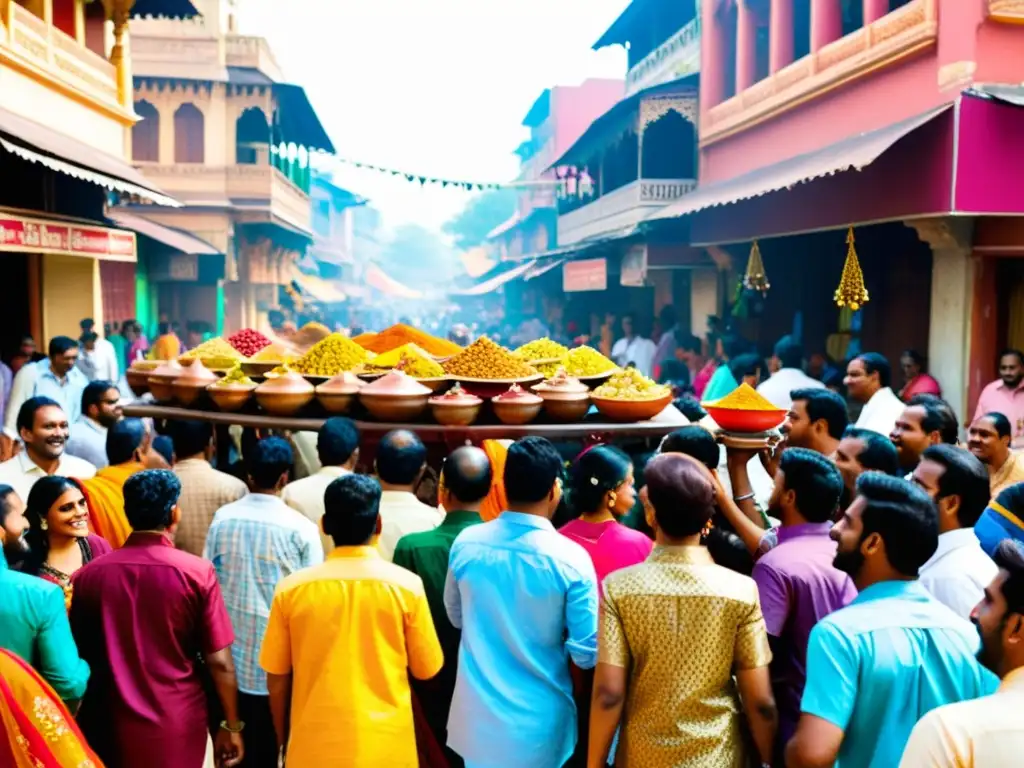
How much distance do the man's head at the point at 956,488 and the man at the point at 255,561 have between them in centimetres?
227

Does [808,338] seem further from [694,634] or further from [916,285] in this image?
[694,634]

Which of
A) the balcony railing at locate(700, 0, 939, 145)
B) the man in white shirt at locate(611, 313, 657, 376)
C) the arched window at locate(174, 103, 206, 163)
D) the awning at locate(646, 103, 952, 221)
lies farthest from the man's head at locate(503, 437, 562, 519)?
the arched window at locate(174, 103, 206, 163)

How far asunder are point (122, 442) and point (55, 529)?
1157mm

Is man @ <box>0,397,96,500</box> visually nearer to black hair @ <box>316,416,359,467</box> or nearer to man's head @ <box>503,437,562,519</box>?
black hair @ <box>316,416,359,467</box>

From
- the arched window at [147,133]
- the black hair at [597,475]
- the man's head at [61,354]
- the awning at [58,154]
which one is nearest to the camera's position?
the black hair at [597,475]

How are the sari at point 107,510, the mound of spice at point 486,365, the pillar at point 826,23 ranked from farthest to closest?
the pillar at point 826,23
the mound of spice at point 486,365
the sari at point 107,510

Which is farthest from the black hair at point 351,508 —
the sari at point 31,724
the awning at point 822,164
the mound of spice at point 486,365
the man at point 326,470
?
the awning at point 822,164

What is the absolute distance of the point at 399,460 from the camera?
4.04 m

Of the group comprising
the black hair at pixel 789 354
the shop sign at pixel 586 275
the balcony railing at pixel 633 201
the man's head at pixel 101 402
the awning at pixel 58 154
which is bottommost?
the man's head at pixel 101 402

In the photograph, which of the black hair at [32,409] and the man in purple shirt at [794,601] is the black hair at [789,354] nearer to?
the man in purple shirt at [794,601]

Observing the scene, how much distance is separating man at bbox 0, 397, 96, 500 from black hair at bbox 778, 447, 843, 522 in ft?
11.2

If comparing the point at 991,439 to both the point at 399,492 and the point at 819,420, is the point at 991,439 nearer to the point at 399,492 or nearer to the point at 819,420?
the point at 819,420

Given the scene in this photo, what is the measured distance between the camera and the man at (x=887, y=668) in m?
2.40

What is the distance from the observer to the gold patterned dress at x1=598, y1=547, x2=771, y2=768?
2676 millimetres
